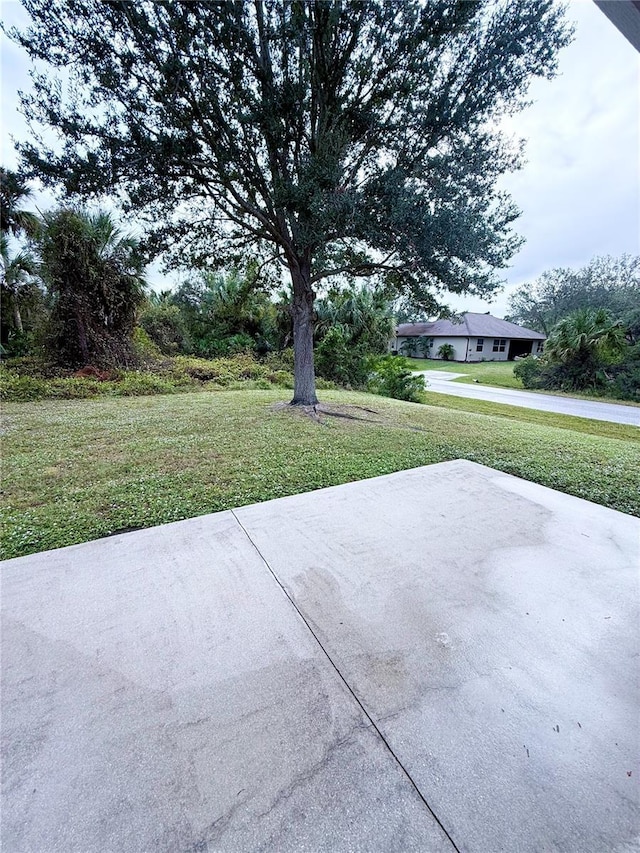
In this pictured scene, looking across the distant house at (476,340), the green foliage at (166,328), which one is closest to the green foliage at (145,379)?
the green foliage at (166,328)

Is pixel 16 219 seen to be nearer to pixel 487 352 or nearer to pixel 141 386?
pixel 141 386

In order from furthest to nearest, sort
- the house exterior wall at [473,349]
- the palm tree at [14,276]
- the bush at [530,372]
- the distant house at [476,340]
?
the house exterior wall at [473,349] → the distant house at [476,340] → the bush at [530,372] → the palm tree at [14,276]

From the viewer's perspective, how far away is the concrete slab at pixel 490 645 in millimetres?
1029

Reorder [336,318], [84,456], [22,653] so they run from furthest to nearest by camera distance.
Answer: [336,318] → [84,456] → [22,653]

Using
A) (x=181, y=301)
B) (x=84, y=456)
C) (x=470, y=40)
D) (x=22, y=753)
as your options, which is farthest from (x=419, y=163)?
(x=181, y=301)

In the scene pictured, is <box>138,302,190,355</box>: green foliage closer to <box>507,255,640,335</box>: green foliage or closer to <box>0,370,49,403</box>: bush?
<box>0,370,49,403</box>: bush

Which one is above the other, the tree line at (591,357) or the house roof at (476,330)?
the house roof at (476,330)

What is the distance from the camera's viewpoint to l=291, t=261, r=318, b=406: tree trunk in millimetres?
6344

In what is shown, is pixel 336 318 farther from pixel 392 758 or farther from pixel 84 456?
pixel 392 758

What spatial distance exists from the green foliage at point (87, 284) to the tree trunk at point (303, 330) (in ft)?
13.9

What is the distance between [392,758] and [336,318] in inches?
508

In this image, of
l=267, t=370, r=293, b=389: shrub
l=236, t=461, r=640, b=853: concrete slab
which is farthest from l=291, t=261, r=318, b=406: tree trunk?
l=267, t=370, r=293, b=389: shrub

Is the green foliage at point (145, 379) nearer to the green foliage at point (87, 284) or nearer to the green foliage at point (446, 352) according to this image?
the green foliage at point (87, 284)

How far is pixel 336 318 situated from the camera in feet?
42.5
